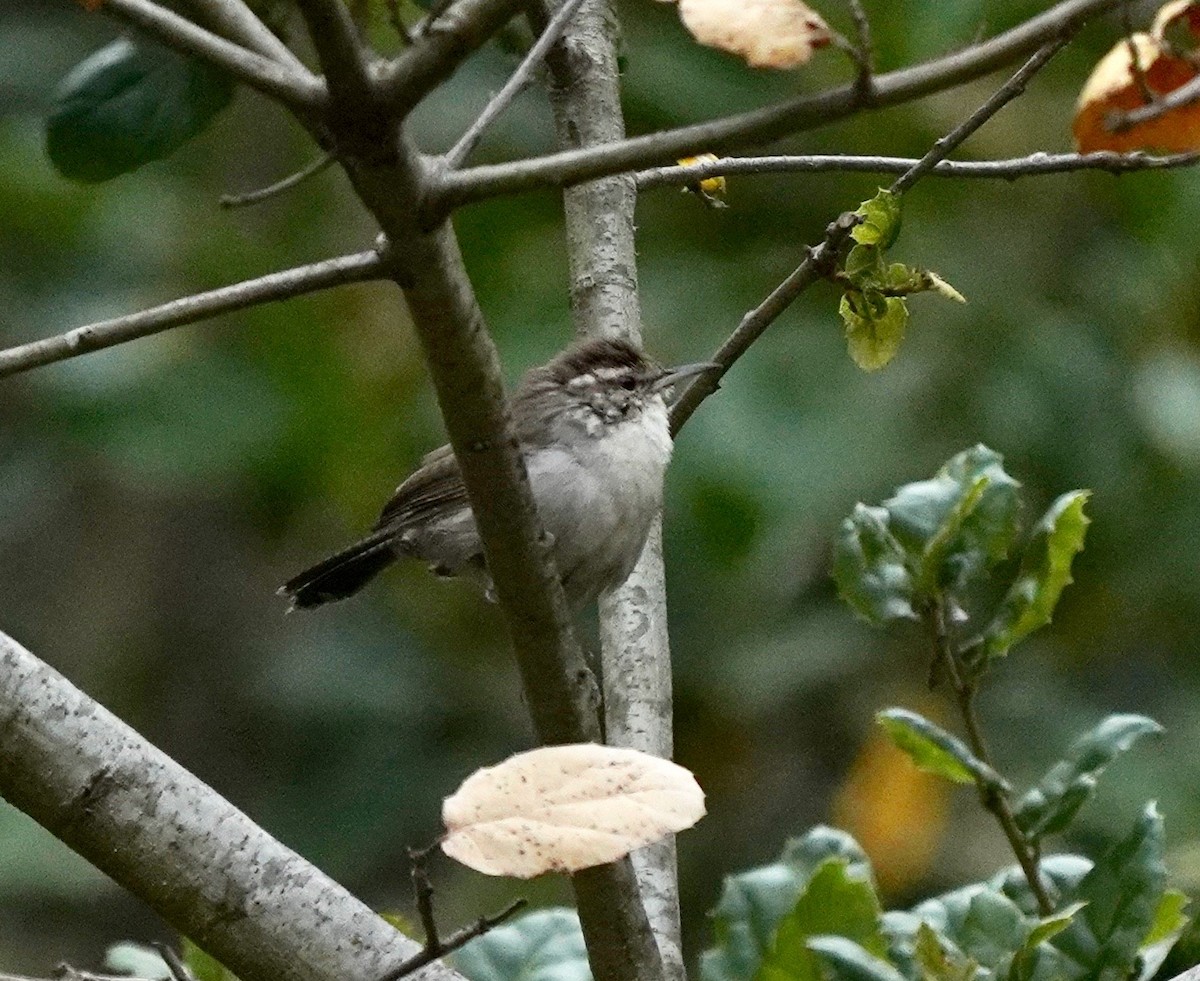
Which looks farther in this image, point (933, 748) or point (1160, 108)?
point (933, 748)

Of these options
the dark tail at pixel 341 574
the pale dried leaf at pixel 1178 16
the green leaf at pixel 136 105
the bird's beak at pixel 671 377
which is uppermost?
the green leaf at pixel 136 105

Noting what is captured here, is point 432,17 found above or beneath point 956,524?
above

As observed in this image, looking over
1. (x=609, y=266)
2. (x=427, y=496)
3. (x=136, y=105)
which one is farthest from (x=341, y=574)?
(x=136, y=105)

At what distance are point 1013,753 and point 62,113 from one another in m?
3.87

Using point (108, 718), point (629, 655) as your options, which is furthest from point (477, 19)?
point (629, 655)

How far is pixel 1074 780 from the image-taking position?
2557 mm

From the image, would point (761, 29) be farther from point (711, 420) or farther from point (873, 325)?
point (711, 420)

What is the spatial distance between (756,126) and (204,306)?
24.4 inches

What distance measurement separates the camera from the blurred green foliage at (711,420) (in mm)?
5188

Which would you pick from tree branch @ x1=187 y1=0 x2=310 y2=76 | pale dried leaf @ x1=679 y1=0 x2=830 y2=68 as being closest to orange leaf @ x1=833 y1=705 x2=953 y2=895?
pale dried leaf @ x1=679 y1=0 x2=830 y2=68

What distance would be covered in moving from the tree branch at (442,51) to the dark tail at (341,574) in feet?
9.17

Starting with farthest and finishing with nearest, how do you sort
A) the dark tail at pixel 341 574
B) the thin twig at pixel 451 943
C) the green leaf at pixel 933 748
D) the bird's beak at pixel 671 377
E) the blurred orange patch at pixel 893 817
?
the blurred orange patch at pixel 893 817 < the dark tail at pixel 341 574 < the bird's beak at pixel 671 377 < the green leaf at pixel 933 748 < the thin twig at pixel 451 943

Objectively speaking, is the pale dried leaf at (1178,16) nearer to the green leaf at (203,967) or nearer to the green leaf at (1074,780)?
the green leaf at (1074,780)

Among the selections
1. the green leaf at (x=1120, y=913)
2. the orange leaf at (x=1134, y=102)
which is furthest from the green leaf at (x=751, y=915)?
the orange leaf at (x=1134, y=102)
